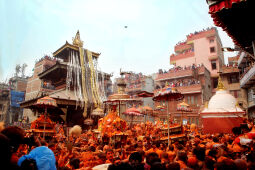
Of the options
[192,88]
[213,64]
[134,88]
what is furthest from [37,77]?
[213,64]

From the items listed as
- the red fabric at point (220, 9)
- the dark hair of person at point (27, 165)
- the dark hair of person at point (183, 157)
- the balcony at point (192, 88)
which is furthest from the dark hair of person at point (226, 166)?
the balcony at point (192, 88)

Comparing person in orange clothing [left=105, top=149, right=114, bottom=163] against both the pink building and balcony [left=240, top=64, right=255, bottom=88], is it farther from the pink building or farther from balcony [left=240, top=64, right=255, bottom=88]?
the pink building

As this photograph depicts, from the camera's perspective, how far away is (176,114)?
89.4ft

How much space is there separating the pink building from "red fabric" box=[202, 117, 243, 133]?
21247 millimetres

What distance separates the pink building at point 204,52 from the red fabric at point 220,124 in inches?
837

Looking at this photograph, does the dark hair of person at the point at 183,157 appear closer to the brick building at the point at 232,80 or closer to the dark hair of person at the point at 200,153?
the dark hair of person at the point at 200,153

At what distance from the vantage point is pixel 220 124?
13.0 m

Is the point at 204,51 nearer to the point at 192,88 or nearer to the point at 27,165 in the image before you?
the point at 192,88

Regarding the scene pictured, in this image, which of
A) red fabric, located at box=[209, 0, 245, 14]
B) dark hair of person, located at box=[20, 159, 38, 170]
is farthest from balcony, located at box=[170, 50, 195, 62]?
dark hair of person, located at box=[20, 159, 38, 170]

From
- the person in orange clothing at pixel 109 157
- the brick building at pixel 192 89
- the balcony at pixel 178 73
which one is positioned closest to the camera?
the person in orange clothing at pixel 109 157

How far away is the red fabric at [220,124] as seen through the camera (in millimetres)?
12497

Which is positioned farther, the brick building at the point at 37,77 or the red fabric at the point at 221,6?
the brick building at the point at 37,77

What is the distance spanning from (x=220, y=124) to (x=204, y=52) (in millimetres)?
24274

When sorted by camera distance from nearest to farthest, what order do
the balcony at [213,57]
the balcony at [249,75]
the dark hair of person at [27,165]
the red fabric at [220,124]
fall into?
1. the dark hair of person at [27,165]
2. the red fabric at [220,124]
3. the balcony at [249,75]
4. the balcony at [213,57]
